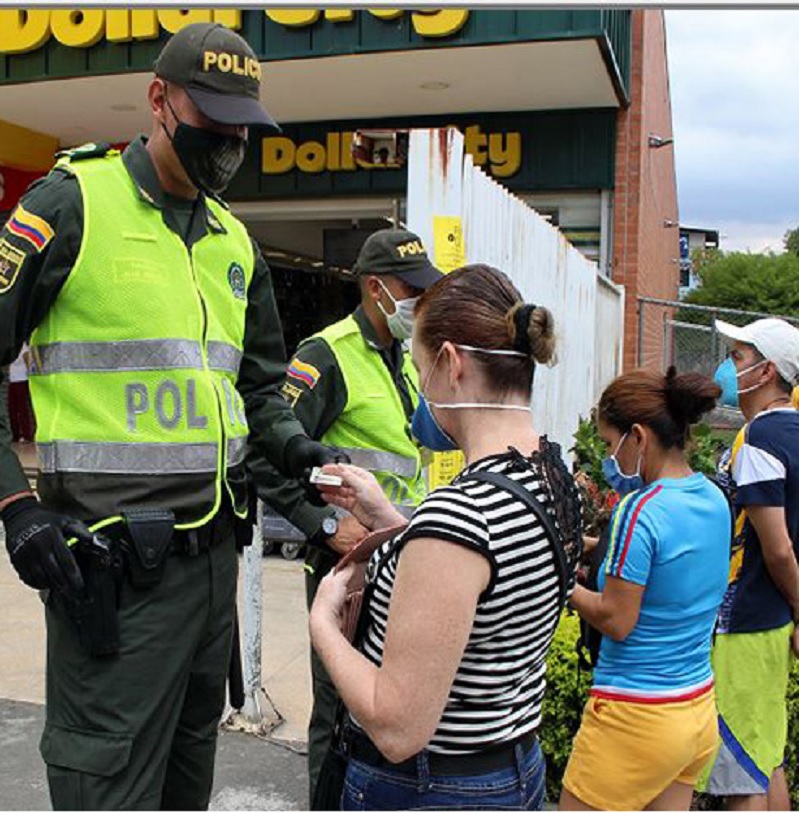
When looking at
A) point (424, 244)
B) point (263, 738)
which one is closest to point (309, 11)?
point (424, 244)

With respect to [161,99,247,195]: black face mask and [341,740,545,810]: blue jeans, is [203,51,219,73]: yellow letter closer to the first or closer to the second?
[161,99,247,195]: black face mask

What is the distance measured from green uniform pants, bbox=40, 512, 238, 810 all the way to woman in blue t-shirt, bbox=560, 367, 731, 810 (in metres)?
1.06

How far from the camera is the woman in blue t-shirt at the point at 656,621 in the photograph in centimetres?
247

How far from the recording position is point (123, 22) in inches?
302

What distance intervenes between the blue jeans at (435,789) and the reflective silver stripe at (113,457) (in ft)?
2.47

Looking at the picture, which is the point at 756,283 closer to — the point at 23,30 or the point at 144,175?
the point at 23,30

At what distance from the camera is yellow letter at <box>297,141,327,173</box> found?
973 centimetres

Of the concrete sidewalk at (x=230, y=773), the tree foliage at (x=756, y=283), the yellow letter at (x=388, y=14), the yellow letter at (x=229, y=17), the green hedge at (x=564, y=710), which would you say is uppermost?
the tree foliage at (x=756, y=283)

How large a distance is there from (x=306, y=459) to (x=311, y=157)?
25.4 feet

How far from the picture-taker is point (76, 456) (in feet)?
6.68

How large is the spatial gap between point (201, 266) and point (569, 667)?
2314 mm

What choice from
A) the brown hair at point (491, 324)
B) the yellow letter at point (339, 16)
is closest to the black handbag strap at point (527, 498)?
the brown hair at point (491, 324)

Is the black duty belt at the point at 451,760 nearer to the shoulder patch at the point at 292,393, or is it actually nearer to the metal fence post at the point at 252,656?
the shoulder patch at the point at 292,393

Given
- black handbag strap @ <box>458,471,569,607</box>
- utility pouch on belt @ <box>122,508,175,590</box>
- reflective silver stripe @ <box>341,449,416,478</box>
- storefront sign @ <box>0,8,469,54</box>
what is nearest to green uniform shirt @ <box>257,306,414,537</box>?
reflective silver stripe @ <box>341,449,416,478</box>
